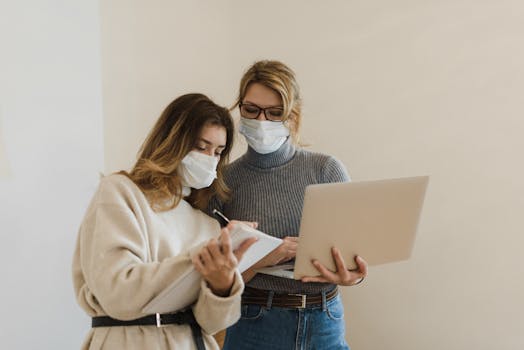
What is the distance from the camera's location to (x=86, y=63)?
76.2 inches

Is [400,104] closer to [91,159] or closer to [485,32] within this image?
[485,32]

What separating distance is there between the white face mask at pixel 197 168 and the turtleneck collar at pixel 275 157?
0.72 feet

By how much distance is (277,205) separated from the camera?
1438mm

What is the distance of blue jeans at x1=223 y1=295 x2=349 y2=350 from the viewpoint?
1.36m

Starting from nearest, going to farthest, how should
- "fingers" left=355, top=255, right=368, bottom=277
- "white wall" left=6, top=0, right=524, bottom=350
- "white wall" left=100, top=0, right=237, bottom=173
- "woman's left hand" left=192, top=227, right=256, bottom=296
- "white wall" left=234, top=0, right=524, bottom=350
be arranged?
"woman's left hand" left=192, top=227, right=256, bottom=296, "fingers" left=355, top=255, right=368, bottom=277, "white wall" left=6, top=0, right=524, bottom=350, "white wall" left=234, top=0, right=524, bottom=350, "white wall" left=100, top=0, right=237, bottom=173

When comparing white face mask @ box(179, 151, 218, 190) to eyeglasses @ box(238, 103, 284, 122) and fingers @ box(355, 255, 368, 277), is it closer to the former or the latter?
eyeglasses @ box(238, 103, 284, 122)

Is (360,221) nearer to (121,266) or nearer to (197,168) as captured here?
(197,168)

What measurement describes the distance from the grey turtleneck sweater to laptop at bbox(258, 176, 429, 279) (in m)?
0.17

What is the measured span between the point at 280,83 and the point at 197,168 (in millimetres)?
315

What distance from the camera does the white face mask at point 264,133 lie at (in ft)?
4.65

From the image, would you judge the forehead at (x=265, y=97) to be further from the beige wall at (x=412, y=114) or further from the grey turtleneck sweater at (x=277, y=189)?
the beige wall at (x=412, y=114)

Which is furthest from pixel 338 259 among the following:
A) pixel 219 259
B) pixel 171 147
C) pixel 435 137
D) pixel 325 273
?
pixel 435 137

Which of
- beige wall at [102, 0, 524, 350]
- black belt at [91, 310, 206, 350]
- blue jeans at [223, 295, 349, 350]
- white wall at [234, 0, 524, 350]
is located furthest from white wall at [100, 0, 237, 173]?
black belt at [91, 310, 206, 350]

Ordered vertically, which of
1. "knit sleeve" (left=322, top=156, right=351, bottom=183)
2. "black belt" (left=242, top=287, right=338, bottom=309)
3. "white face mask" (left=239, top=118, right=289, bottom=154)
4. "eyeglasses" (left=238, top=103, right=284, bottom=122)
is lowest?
"black belt" (left=242, top=287, right=338, bottom=309)
